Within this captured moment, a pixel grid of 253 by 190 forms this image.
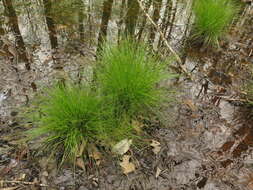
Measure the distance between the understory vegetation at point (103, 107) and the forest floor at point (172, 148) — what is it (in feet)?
0.55

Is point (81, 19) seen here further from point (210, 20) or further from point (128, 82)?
point (128, 82)

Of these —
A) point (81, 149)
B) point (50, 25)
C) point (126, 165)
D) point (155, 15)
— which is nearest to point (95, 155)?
point (81, 149)

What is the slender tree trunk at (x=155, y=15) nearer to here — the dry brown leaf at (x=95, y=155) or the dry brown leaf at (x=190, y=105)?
the dry brown leaf at (x=190, y=105)

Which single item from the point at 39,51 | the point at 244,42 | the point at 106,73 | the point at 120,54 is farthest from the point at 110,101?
the point at 244,42

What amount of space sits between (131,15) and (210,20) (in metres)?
1.33

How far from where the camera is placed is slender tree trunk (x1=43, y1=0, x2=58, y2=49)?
296 centimetres

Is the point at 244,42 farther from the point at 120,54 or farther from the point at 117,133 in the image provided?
the point at 117,133

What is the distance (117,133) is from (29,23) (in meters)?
2.34

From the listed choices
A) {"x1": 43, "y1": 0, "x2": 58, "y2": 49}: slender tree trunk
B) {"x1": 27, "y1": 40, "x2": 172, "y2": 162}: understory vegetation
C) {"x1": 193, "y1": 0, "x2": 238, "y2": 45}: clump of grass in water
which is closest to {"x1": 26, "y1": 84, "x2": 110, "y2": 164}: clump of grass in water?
{"x1": 27, "y1": 40, "x2": 172, "y2": 162}: understory vegetation

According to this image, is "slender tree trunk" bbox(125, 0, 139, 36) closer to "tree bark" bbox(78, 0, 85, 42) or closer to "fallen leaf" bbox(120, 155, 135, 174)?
"tree bark" bbox(78, 0, 85, 42)

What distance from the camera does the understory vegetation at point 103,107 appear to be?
1657 millimetres

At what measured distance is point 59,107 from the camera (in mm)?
1633

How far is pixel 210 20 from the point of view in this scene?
3.07 meters

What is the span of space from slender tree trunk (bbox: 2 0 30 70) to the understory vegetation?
3.44 feet
